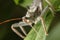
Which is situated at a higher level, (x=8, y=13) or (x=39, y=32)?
(x=8, y=13)

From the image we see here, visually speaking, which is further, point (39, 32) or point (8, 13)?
point (8, 13)

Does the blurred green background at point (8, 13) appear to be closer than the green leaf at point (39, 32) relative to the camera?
No

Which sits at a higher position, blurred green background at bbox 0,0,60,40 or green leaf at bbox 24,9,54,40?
blurred green background at bbox 0,0,60,40

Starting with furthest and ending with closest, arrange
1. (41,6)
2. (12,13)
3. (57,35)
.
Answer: (12,13) → (41,6) → (57,35)

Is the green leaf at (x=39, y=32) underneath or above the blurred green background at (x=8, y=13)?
underneath

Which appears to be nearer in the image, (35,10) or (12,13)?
(35,10)

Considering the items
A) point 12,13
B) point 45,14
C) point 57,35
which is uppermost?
point 12,13

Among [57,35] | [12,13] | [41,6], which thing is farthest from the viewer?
[12,13]

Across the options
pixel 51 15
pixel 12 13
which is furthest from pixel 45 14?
pixel 12 13

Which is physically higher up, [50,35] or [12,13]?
[12,13]

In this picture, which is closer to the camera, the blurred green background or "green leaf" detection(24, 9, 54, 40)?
"green leaf" detection(24, 9, 54, 40)

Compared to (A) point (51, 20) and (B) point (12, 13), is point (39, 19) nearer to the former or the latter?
(A) point (51, 20)
